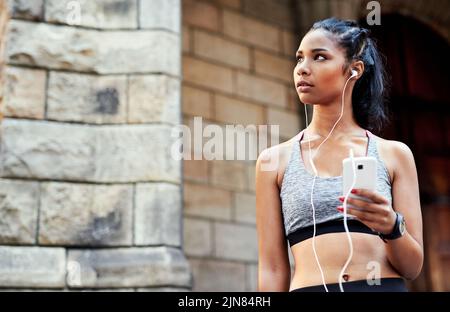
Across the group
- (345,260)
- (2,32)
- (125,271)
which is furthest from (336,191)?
(2,32)

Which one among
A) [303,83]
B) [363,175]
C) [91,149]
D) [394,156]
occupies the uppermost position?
[91,149]

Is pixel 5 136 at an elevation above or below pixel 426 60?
below

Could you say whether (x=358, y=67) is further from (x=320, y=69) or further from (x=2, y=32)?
(x=2, y=32)

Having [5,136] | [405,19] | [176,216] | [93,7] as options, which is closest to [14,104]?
[5,136]

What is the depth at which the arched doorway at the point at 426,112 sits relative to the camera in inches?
283

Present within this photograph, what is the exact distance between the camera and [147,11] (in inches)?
167

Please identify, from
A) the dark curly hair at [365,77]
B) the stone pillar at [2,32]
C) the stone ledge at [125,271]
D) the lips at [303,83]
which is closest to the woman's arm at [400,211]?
the dark curly hair at [365,77]

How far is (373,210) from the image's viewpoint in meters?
1.51

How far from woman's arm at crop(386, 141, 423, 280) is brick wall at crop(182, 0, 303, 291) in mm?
3753

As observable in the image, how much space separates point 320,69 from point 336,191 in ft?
1.07

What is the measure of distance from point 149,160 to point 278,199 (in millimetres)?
2214

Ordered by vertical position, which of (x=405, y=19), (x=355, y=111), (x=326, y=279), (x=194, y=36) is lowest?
(x=326, y=279)

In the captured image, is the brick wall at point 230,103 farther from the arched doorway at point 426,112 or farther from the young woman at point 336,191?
the young woman at point 336,191

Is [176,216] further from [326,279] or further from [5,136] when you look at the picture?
[326,279]
